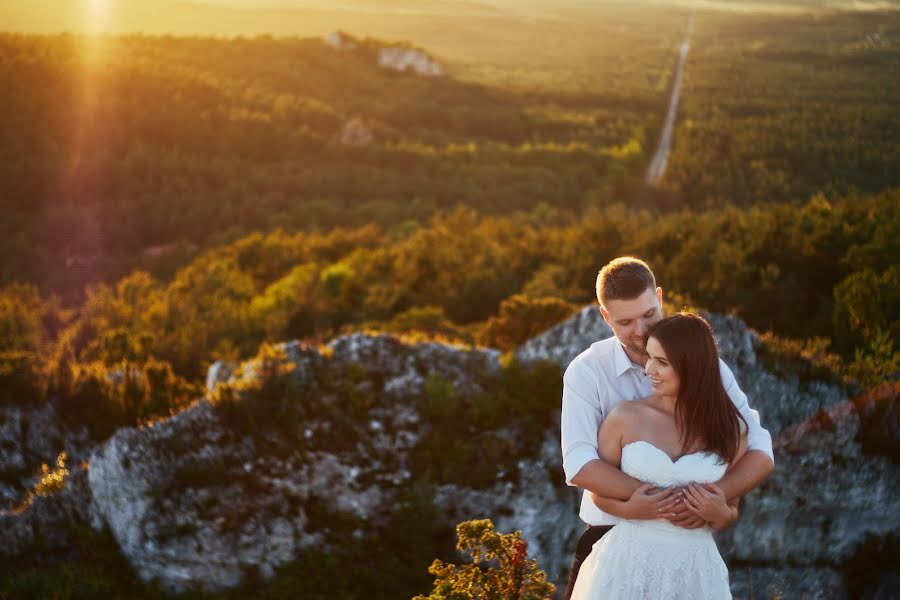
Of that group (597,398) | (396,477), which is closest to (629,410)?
(597,398)

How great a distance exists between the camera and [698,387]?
346 centimetres

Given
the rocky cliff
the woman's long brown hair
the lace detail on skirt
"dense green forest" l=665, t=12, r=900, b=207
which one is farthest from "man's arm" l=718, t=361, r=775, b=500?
"dense green forest" l=665, t=12, r=900, b=207

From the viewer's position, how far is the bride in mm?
3459

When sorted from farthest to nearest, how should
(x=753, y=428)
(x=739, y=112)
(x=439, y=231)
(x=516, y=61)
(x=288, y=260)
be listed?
(x=516, y=61) < (x=739, y=112) < (x=288, y=260) < (x=439, y=231) < (x=753, y=428)

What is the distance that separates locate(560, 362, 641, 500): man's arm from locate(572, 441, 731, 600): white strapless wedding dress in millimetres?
89

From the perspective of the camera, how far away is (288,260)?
31.9 m

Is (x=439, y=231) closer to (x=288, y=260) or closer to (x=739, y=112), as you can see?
(x=288, y=260)

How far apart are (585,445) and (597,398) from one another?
0.87ft

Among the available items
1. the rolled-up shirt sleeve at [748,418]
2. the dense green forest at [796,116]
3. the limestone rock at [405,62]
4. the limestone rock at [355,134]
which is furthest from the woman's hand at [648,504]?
the limestone rock at [405,62]

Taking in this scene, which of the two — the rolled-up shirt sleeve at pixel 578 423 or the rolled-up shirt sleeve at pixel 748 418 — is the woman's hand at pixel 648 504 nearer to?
the rolled-up shirt sleeve at pixel 578 423

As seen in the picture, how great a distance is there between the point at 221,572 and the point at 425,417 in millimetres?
2771

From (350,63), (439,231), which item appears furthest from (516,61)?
(439,231)

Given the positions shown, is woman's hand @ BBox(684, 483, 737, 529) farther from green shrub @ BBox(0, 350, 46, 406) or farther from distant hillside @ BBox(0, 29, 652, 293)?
distant hillside @ BBox(0, 29, 652, 293)

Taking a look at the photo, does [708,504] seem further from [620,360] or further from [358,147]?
[358,147]
